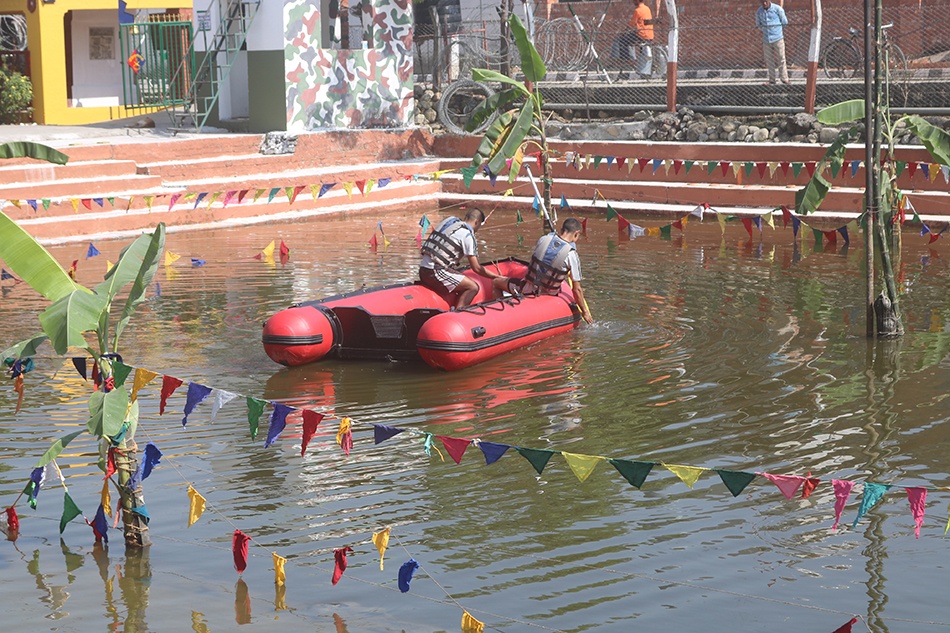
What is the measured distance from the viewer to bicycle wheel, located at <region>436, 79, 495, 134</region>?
24766 mm

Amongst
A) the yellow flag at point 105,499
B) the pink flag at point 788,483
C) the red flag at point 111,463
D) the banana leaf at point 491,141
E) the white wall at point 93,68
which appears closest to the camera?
the pink flag at point 788,483

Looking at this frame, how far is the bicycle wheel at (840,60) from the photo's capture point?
927 inches

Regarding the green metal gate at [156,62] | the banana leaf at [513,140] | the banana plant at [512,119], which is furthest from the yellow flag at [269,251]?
the green metal gate at [156,62]

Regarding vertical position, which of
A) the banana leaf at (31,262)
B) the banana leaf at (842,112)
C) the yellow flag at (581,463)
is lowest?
the yellow flag at (581,463)

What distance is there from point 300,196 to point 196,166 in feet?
5.81

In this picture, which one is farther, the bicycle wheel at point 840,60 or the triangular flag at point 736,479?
the bicycle wheel at point 840,60

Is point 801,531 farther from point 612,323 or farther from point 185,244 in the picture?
point 185,244

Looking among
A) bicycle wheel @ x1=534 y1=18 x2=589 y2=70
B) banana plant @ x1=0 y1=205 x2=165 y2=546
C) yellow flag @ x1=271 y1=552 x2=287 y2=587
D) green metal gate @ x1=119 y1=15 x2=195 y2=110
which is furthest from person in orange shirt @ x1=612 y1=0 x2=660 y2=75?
yellow flag @ x1=271 y1=552 x2=287 y2=587

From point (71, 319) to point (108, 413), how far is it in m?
0.55

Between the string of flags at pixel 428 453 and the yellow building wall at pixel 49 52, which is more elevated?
the yellow building wall at pixel 49 52

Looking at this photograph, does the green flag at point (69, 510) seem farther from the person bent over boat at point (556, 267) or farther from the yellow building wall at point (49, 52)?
the yellow building wall at point (49, 52)

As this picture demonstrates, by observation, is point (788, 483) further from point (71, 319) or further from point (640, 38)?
point (640, 38)

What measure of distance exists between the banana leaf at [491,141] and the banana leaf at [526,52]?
72 cm

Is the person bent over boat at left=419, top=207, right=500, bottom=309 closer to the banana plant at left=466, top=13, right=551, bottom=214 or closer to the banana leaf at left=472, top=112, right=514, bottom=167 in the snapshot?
the banana plant at left=466, top=13, right=551, bottom=214
